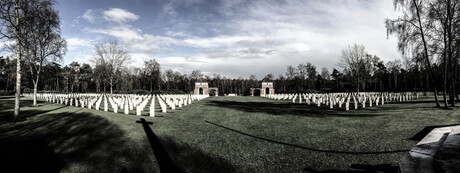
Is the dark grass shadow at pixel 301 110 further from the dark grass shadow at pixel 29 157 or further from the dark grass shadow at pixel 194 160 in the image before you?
the dark grass shadow at pixel 29 157

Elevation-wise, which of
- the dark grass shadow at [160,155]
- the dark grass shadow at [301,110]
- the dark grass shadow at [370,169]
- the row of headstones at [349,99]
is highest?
the row of headstones at [349,99]

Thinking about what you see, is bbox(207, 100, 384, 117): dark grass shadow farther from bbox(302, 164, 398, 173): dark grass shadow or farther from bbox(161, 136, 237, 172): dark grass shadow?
bbox(161, 136, 237, 172): dark grass shadow

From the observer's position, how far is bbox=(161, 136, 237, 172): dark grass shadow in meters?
4.55

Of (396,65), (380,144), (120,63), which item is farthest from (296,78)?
(380,144)

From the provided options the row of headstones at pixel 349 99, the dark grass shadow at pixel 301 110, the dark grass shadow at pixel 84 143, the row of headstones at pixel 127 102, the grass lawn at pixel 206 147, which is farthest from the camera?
the row of headstones at pixel 349 99

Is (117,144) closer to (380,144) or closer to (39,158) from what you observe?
(39,158)

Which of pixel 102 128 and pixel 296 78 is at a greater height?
pixel 296 78

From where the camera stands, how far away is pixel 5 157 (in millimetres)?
5223

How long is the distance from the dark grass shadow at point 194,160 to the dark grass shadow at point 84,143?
27.1 inches

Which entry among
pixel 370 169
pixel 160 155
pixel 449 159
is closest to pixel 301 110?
pixel 370 169

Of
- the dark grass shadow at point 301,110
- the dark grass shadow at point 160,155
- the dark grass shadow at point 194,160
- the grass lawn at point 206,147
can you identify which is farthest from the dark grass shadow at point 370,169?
the dark grass shadow at point 301,110

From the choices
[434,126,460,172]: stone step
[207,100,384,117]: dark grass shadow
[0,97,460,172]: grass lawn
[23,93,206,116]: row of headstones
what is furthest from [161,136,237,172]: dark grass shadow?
[207,100,384,117]: dark grass shadow

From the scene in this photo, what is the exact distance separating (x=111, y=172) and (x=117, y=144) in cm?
195

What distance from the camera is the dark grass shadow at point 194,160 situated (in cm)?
455
